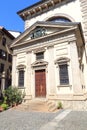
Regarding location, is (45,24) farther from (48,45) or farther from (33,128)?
(33,128)

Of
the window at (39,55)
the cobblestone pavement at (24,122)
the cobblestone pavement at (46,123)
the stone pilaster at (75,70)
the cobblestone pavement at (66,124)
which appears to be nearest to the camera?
the cobblestone pavement at (66,124)

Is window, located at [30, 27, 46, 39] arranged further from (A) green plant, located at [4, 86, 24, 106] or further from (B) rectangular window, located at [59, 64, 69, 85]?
(A) green plant, located at [4, 86, 24, 106]

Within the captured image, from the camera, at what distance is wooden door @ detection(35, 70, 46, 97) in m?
15.7

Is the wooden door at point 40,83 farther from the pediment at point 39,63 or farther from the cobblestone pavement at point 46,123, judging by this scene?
the cobblestone pavement at point 46,123

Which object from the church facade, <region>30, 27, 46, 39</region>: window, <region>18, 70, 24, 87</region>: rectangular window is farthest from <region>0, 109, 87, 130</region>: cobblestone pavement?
<region>30, 27, 46, 39</region>: window

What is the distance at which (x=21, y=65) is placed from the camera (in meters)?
17.5

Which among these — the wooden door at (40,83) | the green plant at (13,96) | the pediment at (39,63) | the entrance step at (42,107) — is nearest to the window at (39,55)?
the pediment at (39,63)

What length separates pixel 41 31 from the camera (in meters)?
16.9

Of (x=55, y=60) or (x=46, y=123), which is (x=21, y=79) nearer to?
(x=55, y=60)

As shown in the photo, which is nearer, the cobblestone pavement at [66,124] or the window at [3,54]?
the cobblestone pavement at [66,124]

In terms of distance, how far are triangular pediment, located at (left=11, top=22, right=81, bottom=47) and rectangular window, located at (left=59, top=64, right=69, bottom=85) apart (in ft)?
13.3

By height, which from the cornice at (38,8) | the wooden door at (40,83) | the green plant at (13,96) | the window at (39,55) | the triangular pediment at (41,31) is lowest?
the green plant at (13,96)

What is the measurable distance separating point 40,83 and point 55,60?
3.28 meters

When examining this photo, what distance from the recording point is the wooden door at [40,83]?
1566 cm
